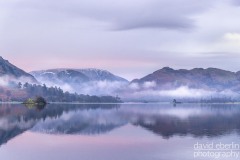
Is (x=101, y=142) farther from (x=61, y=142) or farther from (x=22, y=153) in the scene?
(x=22, y=153)

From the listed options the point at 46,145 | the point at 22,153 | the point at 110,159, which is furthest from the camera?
the point at 46,145

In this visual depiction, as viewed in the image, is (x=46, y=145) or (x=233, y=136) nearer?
(x=46, y=145)

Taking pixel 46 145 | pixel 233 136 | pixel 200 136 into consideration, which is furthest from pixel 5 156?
pixel 233 136

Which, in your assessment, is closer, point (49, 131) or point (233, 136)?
point (233, 136)

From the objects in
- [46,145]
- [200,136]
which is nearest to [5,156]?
[46,145]

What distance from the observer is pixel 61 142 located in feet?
412

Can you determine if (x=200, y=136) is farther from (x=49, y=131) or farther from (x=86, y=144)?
(x=49, y=131)

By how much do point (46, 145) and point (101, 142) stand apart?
1743 cm

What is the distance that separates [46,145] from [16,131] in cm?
4298

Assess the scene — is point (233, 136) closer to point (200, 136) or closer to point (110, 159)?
point (200, 136)

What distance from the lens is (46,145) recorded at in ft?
391

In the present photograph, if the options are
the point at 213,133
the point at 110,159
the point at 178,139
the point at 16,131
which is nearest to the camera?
the point at 110,159

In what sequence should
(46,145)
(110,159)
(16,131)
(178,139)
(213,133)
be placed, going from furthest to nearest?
1. (16,131)
2. (213,133)
3. (178,139)
4. (46,145)
5. (110,159)

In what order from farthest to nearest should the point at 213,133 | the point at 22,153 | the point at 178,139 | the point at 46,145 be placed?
the point at 213,133
the point at 178,139
the point at 46,145
the point at 22,153
